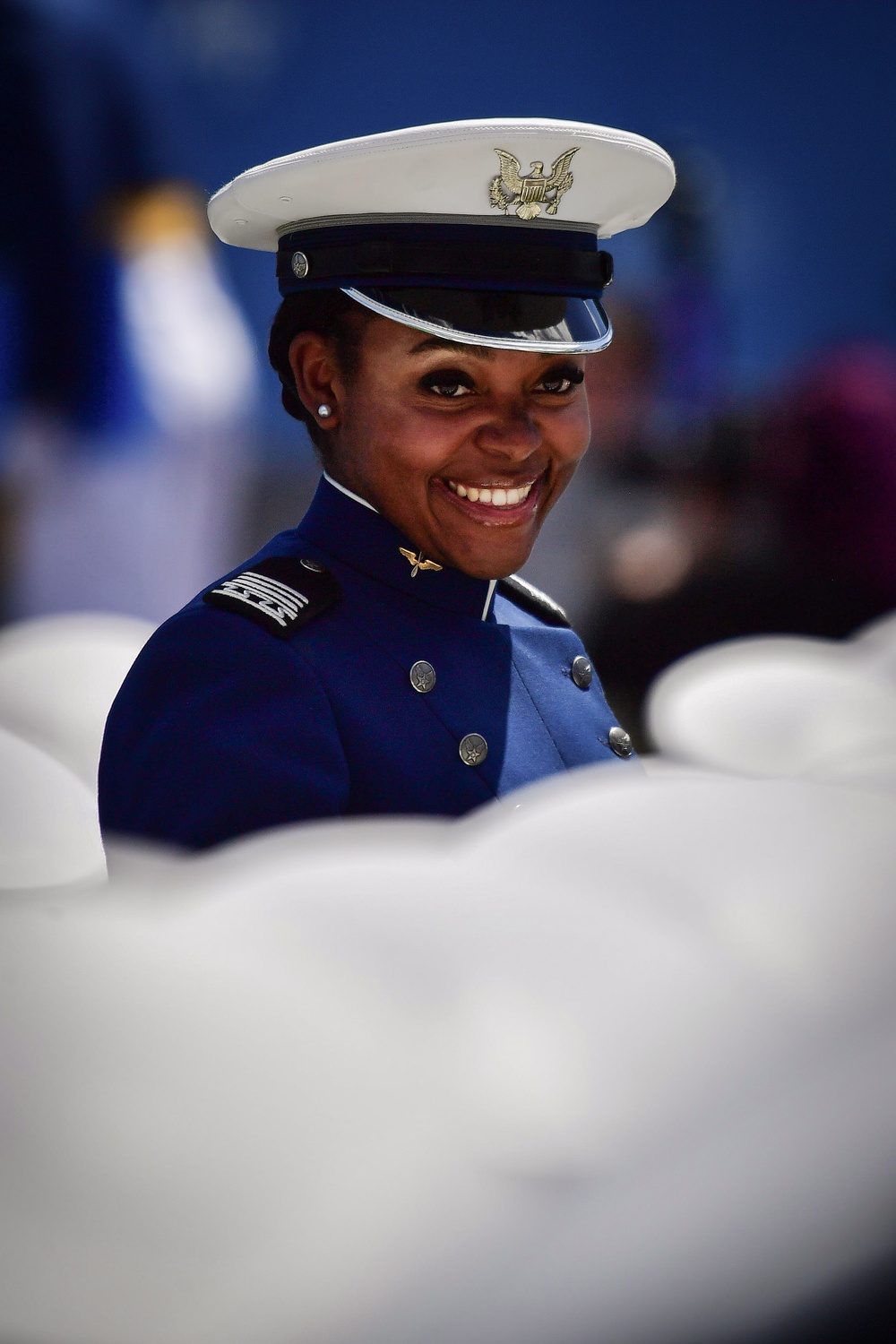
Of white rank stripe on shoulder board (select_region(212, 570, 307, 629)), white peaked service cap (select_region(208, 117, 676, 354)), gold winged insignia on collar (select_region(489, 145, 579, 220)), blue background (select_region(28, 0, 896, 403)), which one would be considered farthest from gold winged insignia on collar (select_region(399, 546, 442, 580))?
blue background (select_region(28, 0, 896, 403))

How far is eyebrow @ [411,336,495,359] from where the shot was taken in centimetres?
132

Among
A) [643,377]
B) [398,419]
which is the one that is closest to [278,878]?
[398,419]

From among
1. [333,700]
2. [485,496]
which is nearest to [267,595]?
[333,700]

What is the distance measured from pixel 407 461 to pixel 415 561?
0.12 m

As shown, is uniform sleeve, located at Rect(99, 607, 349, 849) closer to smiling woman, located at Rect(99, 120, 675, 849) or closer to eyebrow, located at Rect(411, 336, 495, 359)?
smiling woman, located at Rect(99, 120, 675, 849)

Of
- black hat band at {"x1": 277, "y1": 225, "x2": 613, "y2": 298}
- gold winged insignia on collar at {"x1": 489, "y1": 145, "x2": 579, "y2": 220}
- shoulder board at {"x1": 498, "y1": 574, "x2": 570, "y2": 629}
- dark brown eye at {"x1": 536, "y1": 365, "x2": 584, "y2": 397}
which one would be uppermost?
gold winged insignia on collar at {"x1": 489, "y1": 145, "x2": 579, "y2": 220}

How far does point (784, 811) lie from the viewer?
735 mm

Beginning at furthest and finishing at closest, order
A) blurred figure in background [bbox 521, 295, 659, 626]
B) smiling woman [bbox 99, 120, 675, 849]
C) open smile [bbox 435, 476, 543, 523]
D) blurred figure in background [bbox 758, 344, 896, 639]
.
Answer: blurred figure in background [bbox 521, 295, 659, 626]
blurred figure in background [bbox 758, 344, 896, 639]
open smile [bbox 435, 476, 543, 523]
smiling woman [bbox 99, 120, 675, 849]

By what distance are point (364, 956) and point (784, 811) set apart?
23 cm

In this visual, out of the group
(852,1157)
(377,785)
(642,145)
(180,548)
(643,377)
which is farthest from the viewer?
(643,377)

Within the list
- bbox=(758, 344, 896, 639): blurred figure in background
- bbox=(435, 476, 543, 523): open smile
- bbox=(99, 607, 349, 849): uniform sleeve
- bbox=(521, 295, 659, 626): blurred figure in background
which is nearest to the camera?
bbox=(99, 607, 349, 849): uniform sleeve

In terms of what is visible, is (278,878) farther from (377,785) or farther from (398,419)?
(398,419)

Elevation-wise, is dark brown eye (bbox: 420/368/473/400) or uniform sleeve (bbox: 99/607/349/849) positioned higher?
dark brown eye (bbox: 420/368/473/400)

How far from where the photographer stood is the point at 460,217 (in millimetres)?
1343
